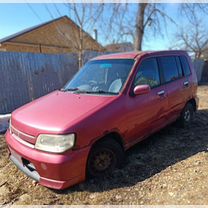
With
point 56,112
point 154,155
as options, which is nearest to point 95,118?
point 56,112

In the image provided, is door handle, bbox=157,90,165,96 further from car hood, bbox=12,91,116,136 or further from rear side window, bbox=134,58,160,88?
car hood, bbox=12,91,116,136

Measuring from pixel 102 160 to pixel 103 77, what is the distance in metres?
1.56

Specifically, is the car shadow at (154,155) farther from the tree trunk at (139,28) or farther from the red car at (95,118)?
the tree trunk at (139,28)

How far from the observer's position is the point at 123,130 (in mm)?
3908

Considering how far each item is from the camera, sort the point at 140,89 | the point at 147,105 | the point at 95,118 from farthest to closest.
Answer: the point at 147,105 < the point at 140,89 < the point at 95,118

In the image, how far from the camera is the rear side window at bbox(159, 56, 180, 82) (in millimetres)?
5177

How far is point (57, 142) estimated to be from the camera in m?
3.17

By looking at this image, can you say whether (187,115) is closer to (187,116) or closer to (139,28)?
(187,116)

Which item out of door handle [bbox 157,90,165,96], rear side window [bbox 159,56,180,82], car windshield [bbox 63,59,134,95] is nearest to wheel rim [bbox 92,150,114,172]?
car windshield [bbox 63,59,134,95]

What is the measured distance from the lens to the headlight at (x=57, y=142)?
316cm

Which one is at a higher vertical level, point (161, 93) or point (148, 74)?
point (148, 74)

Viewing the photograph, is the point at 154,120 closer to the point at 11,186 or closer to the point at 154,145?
the point at 154,145

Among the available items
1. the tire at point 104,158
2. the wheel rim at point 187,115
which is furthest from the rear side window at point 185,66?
the tire at point 104,158

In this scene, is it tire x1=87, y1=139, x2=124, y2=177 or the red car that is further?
tire x1=87, y1=139, x2=124, y2=177
